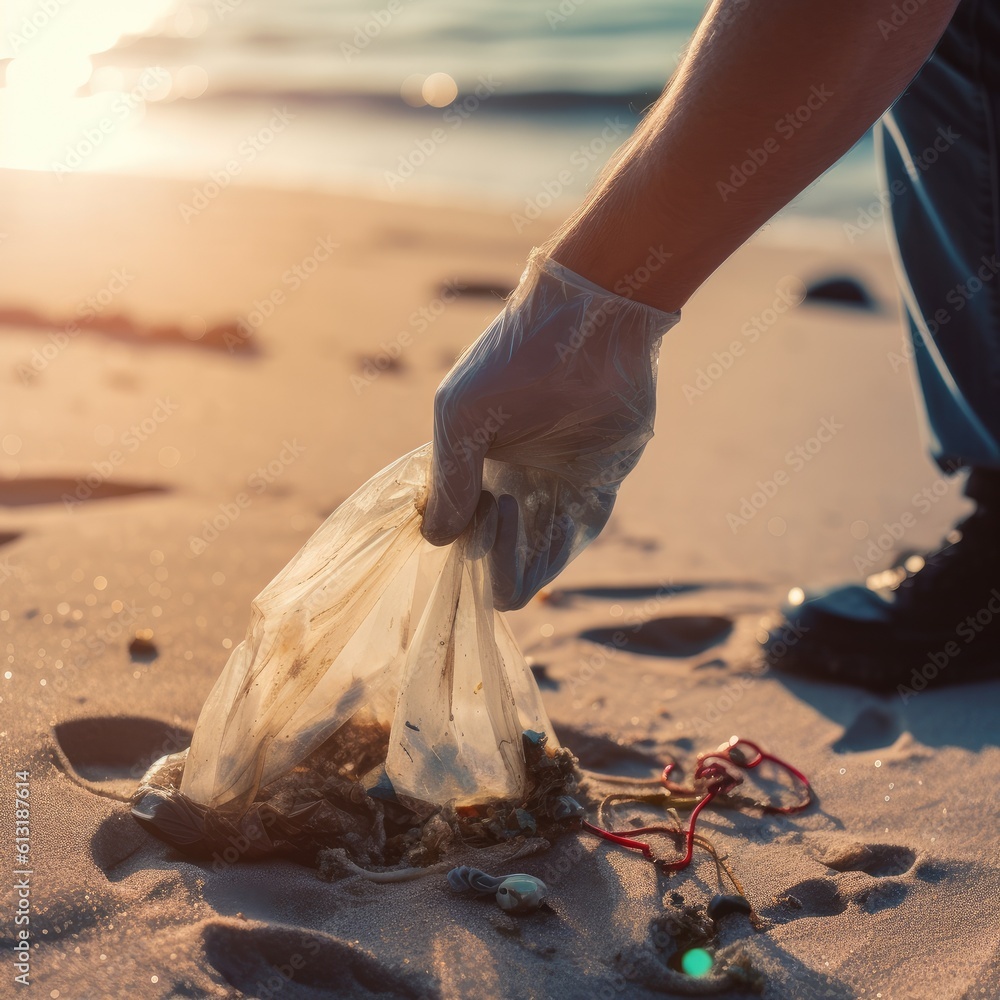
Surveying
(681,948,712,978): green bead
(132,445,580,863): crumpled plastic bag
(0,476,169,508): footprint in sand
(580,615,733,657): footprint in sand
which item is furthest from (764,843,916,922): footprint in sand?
(0,476,169,508): footprint in sand

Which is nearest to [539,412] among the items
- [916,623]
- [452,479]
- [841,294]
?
[452,479]

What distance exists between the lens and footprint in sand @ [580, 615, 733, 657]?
2.63 m

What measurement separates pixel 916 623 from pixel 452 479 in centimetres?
150

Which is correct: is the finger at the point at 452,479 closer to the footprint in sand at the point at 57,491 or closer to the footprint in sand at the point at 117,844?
the footprint in sand at the point at 117,844

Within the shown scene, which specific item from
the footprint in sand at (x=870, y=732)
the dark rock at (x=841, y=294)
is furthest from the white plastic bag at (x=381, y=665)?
the dark rock at (x=841, y=294)

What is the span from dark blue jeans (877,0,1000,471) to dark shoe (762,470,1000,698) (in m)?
0.18

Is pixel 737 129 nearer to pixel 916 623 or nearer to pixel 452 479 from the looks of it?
pixel 452 479

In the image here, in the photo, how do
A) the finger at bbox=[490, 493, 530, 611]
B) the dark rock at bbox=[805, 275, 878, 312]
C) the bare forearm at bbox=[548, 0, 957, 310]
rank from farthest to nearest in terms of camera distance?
the dark rock at bbox=[805, 275, 878, 312] → the finger at bbox=[490, 493, 530, 611] → the bare forearm at bbox=[548, 0, 957, 310]

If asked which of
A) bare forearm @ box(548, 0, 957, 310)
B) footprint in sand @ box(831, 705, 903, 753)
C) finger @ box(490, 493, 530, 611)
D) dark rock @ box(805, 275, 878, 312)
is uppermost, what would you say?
bare forearm @ box(548, 0, 957, 310)

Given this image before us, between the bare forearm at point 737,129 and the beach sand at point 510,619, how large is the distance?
0.97 m

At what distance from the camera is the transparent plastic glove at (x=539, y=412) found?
1540 millimetres

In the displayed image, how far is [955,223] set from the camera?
265cm

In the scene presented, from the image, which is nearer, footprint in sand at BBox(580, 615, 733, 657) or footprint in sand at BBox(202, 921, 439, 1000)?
footprint in sand at BBox(202, 921, 439, 1000)

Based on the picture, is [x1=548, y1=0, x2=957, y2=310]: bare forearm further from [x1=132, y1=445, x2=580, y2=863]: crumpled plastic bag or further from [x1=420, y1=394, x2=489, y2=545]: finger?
[x1=132, y1=445, x2=580, y2=863]: crumpled plastic bag
